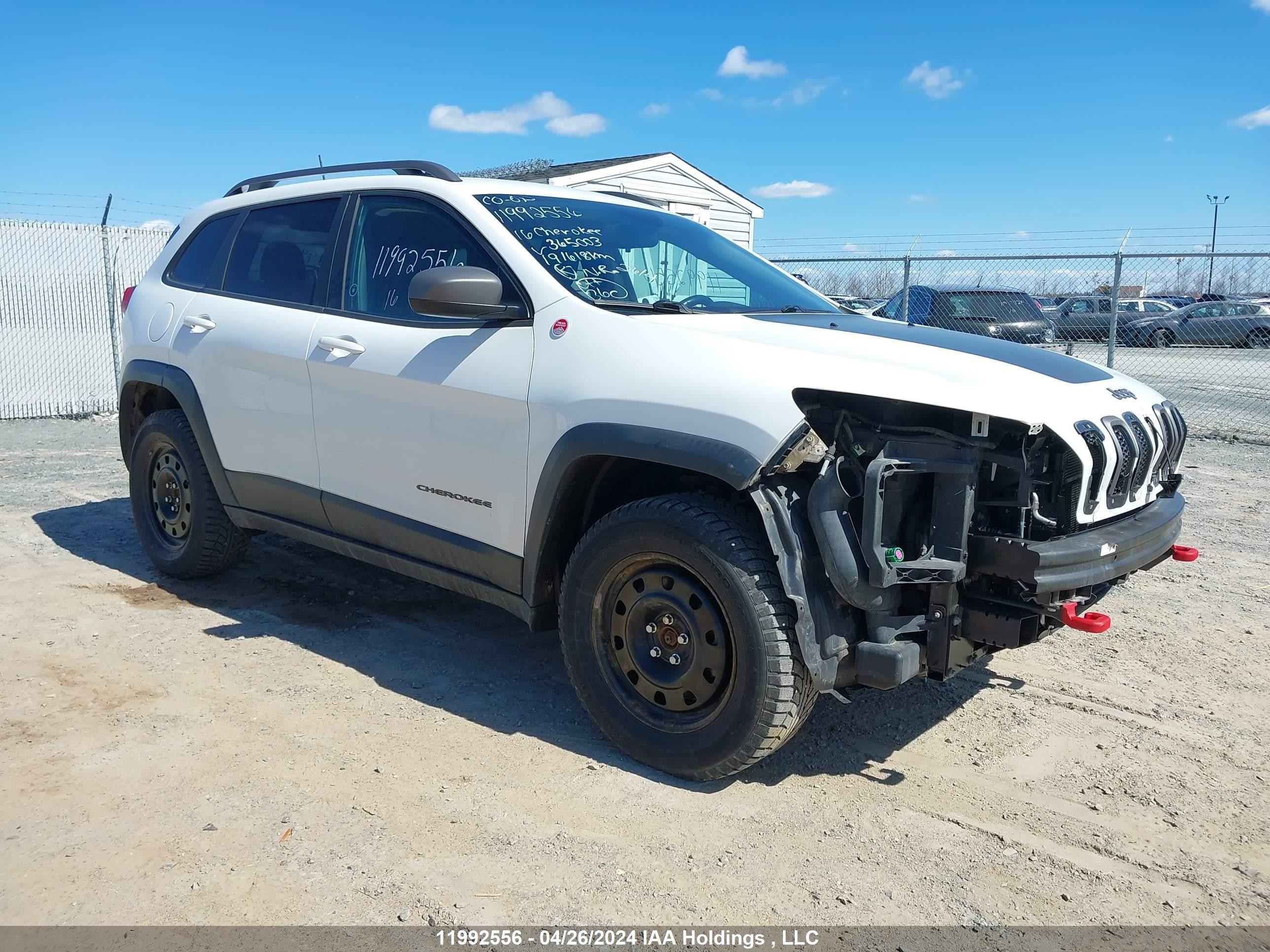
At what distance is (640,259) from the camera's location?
4004mm

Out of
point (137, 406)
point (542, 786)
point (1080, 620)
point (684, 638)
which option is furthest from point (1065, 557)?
point (137, 406)

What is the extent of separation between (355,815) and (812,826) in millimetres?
1441

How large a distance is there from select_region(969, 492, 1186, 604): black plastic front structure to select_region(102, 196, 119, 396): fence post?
12.0m

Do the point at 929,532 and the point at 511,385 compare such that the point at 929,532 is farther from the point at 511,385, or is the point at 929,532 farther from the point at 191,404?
the point at 191,404

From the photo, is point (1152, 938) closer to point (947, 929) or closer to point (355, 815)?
point (947, 929)

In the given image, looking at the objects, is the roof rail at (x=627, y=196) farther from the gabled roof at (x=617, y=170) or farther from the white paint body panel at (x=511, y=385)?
the gabled roof at (x=617, y=170)

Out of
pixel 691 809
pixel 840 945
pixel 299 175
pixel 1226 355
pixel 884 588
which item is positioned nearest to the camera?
pixel 840 945

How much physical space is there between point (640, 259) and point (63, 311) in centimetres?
1114

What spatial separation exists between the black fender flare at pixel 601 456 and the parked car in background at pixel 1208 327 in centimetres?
2173

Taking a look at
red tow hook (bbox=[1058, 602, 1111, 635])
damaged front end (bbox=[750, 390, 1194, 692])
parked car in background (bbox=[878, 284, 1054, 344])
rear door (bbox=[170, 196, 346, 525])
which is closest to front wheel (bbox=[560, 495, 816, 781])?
damaged front end (bbox=[750, 390, 1194, 692])

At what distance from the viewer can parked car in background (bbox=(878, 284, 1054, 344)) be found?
12.3m

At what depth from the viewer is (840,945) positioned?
2.50 metres

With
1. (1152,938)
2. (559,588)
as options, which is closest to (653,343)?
(559,588)

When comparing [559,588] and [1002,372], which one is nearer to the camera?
[1002,372]
